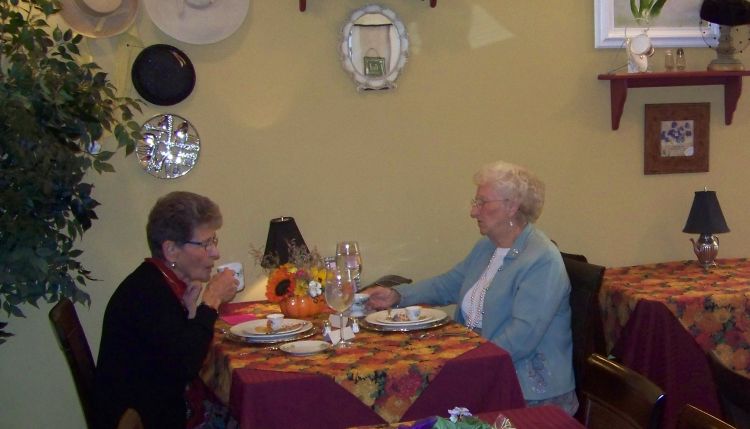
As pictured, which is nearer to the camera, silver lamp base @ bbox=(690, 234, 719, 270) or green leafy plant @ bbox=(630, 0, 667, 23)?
silver lamp base @ bbox=(690, 234, 719, 270)

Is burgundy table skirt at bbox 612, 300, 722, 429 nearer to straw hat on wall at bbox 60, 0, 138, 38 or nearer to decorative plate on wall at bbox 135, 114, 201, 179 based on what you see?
decorative plate on wall at bbox 135, 114, 201, 179

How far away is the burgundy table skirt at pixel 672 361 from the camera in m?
3.00

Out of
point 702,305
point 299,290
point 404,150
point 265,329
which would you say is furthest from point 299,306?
point 702,305

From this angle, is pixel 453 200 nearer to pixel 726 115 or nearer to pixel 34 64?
pixel 726 115

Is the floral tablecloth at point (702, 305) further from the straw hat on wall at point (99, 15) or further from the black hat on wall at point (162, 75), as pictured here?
the straw hat on wall at point (99, 15)

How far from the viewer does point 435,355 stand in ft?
7.07

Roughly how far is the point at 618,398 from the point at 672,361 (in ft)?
4.83

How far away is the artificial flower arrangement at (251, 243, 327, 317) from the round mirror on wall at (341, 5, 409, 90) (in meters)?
1.05

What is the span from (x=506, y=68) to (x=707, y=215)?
109 cm

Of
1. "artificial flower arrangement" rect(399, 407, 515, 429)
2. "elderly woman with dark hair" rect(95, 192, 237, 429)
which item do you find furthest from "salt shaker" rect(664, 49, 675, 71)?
"artificial flower arrangement" rect(399, 407, 515, 429)

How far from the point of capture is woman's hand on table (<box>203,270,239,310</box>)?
2.36 metres

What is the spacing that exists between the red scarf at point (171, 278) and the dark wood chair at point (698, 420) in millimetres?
1435

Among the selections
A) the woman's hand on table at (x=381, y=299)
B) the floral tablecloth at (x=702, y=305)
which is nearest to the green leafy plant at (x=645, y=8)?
the floral tablecloth at (x=702, y=305)

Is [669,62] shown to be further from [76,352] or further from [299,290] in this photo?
[76,352]
